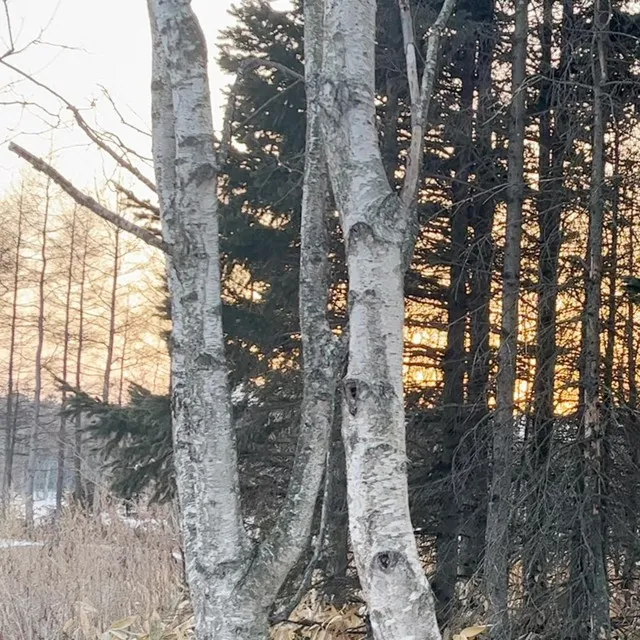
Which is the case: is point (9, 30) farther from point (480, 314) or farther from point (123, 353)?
point (123, 353)

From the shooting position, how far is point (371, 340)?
1833mm

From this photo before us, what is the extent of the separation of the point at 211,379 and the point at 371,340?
2.15 ft

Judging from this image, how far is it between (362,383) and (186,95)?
1.23 metres

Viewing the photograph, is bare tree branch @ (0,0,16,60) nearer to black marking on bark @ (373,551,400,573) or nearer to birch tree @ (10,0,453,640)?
birch tree @ (10,0,453,640)

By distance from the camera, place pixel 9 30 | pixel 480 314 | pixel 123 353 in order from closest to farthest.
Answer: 1. pixel 9 30
2. pixel 480 314
3. pixel 123 353

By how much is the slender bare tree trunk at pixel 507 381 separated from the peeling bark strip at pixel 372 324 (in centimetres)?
176

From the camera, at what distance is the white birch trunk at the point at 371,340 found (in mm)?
1706

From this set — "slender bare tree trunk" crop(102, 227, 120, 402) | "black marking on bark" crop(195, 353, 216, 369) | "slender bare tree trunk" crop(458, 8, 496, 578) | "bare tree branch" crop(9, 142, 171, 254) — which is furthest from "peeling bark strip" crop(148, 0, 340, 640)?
"slender bare tree trunk" crop(102, 227, 120, 402)

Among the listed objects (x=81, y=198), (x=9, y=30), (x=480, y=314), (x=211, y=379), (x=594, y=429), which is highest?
(x=9, y=30)

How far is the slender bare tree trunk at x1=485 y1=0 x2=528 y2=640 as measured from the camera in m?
3.49

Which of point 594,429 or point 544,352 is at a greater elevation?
point 544,352

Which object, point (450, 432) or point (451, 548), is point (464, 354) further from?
point (451, 548)

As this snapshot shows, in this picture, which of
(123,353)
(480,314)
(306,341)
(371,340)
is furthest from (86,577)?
(123,353)

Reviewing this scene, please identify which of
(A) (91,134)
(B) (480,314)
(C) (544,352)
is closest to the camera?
(A) (91,134)
